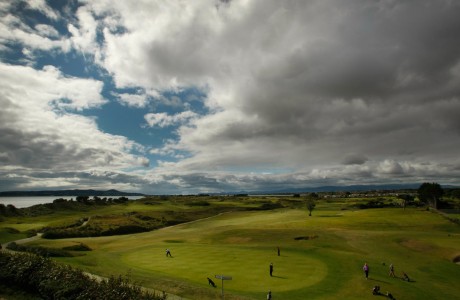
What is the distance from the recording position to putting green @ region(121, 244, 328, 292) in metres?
38.9

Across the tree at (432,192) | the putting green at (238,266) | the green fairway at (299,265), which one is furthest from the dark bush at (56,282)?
the tree at (432,192)

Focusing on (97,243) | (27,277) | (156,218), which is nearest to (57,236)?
(97,243)

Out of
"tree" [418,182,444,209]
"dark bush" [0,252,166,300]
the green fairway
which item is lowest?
the green fairway

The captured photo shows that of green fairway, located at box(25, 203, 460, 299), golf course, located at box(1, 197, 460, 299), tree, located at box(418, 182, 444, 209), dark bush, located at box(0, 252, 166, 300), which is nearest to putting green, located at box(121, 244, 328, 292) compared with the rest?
green fairway, located at box(25, 203, 460, 299)

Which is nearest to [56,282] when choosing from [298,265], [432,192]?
[298,265]

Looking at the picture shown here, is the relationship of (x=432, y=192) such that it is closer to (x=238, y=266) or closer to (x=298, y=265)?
(x=298, y=265)

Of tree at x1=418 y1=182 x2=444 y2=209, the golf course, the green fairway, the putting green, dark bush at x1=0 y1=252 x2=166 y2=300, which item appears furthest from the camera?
tree at x1=418 y1=182 x2=444 y2=209

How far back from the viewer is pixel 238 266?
46500 millimetres

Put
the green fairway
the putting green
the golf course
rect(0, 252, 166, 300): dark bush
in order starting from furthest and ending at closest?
the putting green → the green fairway → the golf course → rect(0, 252, 166, 300): dark bush

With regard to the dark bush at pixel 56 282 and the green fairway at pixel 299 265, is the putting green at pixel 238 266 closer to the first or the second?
the green fairway at pixel 299 265

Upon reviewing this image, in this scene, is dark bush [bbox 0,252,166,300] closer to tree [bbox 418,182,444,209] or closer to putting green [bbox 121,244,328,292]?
putting green [bbox 121,244,328,292]

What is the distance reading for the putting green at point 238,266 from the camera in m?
38.9

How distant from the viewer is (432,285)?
3994cm

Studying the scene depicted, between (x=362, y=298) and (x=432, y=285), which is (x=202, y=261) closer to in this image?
(x=362, y=298)
